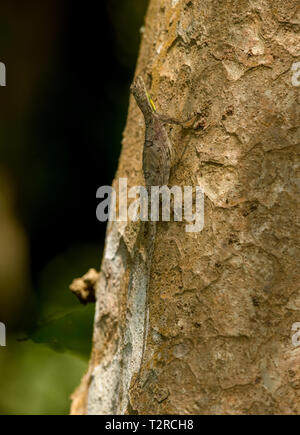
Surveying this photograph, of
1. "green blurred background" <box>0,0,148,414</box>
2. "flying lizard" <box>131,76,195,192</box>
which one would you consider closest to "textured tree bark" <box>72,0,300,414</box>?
"flying lizard" <box>131,76,195,192</box>

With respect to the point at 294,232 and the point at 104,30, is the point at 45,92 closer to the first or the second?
the point at 104,30

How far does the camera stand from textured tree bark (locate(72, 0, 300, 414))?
4.15 ft

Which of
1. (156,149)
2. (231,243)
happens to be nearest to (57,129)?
(156,149)

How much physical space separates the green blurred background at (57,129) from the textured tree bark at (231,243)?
1675mm

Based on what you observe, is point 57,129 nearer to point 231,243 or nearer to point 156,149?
point 156,149

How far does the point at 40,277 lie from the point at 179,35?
2.01 metres

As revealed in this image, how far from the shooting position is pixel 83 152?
3453 mm

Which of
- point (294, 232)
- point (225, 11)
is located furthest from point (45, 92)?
point (294, 232)

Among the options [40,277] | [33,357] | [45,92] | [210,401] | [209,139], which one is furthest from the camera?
[45,92]

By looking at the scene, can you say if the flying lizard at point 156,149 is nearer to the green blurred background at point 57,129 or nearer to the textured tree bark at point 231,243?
the textured tree bark at point 231,243

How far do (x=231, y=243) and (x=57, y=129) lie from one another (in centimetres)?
241

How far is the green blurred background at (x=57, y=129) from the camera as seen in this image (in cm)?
321

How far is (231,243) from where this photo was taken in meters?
1.32

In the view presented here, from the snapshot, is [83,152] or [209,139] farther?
[83,152]
